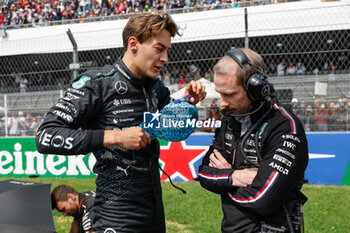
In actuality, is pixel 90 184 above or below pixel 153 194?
below

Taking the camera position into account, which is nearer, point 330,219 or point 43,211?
point 43,211

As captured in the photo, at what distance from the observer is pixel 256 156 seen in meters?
1.90

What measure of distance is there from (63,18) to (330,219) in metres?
18.5

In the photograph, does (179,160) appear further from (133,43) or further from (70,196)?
(133,43)

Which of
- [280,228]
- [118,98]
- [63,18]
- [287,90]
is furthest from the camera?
[63,18]

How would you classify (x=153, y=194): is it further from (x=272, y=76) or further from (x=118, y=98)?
(x=272, y=76)

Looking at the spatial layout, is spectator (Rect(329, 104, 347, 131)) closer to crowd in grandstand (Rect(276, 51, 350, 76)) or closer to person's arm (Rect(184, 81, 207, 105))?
crowd in grandstand (Rect(276, 51, 350, 76))

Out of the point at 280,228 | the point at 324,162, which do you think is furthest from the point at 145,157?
the point at 324,162

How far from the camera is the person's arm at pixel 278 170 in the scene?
1779mm

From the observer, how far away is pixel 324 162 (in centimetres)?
688

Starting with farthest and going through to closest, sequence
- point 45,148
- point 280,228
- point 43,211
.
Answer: point 43,211
point 45,148
point 280,228

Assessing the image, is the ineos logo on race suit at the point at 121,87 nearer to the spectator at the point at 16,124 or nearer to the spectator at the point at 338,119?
the spectator at the point at 338,119

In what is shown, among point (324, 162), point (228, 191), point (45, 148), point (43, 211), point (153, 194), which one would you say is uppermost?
point (45, 148)

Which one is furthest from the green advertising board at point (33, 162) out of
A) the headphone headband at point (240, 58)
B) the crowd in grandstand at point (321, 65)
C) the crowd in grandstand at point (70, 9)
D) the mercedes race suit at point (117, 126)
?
the crowd in grandstand at point (70, 9)
